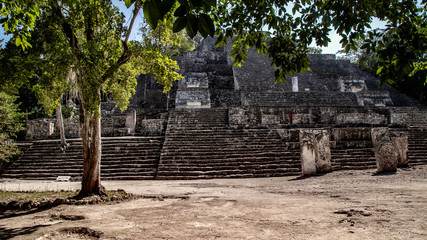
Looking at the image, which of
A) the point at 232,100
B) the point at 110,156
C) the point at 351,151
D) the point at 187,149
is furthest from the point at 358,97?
the point at 110,156

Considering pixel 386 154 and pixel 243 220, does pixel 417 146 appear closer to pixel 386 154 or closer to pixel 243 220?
pixel 386 154

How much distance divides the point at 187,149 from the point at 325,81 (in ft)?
57.3

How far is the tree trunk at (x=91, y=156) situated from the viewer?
468 cm

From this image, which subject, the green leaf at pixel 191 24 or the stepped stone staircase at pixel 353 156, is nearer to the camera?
the green leaf at pixel 191 24

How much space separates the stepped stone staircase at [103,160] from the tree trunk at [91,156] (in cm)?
363

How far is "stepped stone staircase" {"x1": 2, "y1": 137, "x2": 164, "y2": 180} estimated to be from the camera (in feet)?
28.8

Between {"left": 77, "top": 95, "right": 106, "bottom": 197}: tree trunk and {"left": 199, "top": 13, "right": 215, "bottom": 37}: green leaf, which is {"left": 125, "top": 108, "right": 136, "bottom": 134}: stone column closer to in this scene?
{"left": 77, "top": 95, "right": 106, "bottom": 197}: tree trunk

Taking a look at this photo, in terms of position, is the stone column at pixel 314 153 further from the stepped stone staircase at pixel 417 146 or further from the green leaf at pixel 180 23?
the green leaf at pixel 180 23

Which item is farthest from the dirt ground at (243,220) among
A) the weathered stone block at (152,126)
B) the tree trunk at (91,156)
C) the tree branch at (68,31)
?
the weathered stone block at (152,126)

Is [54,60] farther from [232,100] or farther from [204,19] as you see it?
[232,100]

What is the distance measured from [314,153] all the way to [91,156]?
5.60 meters

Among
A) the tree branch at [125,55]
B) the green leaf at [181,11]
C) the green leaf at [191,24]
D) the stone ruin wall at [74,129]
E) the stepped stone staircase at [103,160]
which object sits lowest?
the stepped stone staircase at [103,160]

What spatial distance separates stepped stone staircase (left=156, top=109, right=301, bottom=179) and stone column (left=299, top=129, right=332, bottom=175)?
2.50ft

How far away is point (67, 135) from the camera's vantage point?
41.4 ft
